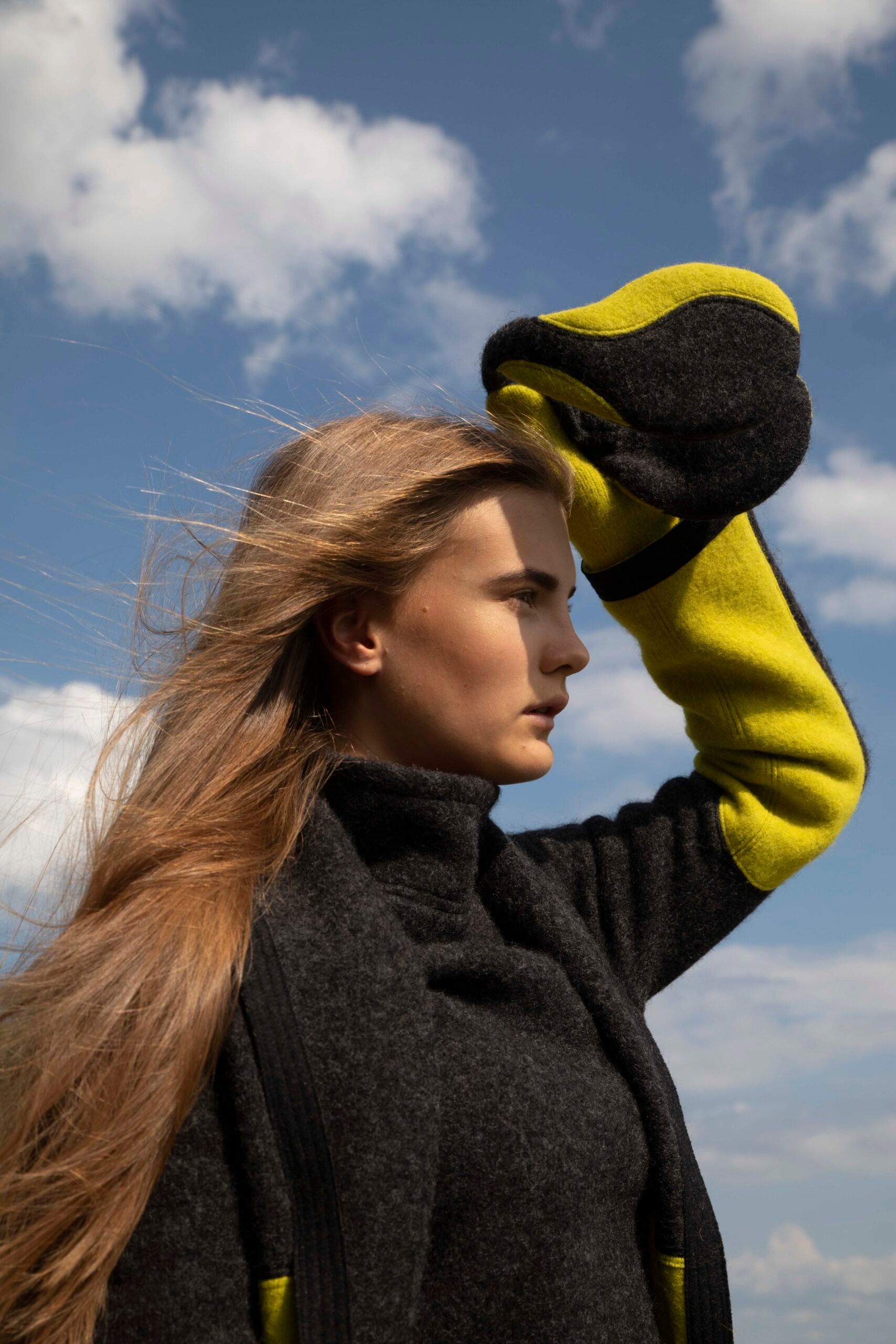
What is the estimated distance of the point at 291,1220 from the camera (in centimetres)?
142

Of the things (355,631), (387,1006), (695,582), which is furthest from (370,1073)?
(695,582)

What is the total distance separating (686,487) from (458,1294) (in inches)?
53.9

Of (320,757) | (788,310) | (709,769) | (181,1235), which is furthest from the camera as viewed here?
(709,769)

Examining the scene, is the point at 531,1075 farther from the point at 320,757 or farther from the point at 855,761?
the point at 855,761

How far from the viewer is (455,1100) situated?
62.2 inches

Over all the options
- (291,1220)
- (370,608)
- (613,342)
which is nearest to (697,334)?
(613,342)

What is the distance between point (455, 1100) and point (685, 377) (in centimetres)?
125

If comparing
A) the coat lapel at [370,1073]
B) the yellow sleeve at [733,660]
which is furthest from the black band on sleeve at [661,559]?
the coat lapel at [370,1073]

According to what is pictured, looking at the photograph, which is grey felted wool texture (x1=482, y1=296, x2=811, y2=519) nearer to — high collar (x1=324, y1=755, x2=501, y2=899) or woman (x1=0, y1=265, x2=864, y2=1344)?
woman (x1=0, y1=265, x2=864, y2=1344)

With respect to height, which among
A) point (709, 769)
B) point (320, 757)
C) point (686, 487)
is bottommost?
point (320, 757)

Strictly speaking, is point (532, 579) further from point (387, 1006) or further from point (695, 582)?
point (387, 1006)

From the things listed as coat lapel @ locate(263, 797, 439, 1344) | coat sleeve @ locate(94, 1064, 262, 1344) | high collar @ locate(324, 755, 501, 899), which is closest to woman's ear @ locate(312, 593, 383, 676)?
high collar @ locate(324, 755, 501, 899)

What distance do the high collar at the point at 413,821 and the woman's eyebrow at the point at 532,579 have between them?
36cm

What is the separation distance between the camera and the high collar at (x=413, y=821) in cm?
175
